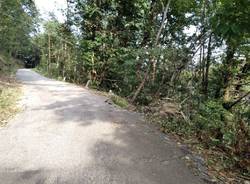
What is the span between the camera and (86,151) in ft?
19.2

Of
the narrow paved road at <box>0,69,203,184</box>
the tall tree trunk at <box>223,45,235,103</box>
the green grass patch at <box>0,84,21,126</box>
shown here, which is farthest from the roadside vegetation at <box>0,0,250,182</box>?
the green grass patch at <box>0,84,21,126</box>

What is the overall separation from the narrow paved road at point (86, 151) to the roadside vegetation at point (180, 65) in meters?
0.96

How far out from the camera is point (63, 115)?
8.77 metres

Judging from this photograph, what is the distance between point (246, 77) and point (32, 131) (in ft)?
31.6

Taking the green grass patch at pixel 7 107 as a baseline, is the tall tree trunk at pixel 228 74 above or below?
above

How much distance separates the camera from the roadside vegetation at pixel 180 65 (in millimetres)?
6043

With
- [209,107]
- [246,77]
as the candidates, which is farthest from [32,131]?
[246,77]

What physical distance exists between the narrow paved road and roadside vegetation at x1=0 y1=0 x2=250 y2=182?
96 cm

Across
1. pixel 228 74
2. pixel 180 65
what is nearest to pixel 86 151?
pixel 180 65

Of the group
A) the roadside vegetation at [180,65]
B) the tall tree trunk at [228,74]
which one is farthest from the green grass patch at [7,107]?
the tall tree trunk at [228,74]

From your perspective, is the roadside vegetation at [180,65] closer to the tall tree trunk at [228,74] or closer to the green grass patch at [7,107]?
the tall tree trunk at [228,74]

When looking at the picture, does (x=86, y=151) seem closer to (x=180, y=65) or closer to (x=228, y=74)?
(x=180, y=65)

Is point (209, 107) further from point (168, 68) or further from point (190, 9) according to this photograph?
point (190, 9)

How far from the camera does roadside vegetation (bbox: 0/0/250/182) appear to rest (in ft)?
19.8
